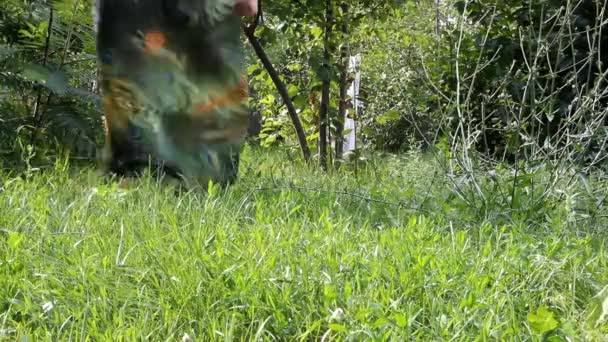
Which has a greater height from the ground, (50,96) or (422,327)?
(50,96)

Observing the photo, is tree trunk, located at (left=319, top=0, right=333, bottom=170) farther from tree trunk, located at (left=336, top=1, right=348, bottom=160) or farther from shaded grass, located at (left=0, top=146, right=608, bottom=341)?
shaded grass, located at (left=0, top=146, right=608, bottom=341)

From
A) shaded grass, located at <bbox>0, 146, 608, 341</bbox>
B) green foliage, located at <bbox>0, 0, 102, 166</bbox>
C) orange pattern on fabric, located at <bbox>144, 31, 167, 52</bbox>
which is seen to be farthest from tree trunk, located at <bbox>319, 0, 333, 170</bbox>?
shaded grass, located at <bbox>0, 146, 608, 341</bbox>

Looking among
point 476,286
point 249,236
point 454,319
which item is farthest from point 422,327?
point 249,236

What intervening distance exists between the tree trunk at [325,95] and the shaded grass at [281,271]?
3082 millimetres

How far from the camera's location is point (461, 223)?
2664 millimetres

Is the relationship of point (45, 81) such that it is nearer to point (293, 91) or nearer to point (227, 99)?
point (227, 99)

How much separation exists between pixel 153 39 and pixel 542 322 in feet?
6.79

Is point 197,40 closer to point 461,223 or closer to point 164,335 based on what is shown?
point 461,223

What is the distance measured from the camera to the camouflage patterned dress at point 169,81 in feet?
9.77

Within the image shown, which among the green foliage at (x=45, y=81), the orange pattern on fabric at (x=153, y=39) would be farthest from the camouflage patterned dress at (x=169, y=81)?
the green foliage at (x=45, y=81)

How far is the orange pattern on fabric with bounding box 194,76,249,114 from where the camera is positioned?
306 cm

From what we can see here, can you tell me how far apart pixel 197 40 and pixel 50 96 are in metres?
1.68

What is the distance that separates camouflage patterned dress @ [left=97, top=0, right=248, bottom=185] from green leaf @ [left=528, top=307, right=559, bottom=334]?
1.83m

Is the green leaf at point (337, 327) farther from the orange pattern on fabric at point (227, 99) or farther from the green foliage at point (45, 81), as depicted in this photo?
the green foliage at point (45, 81)
